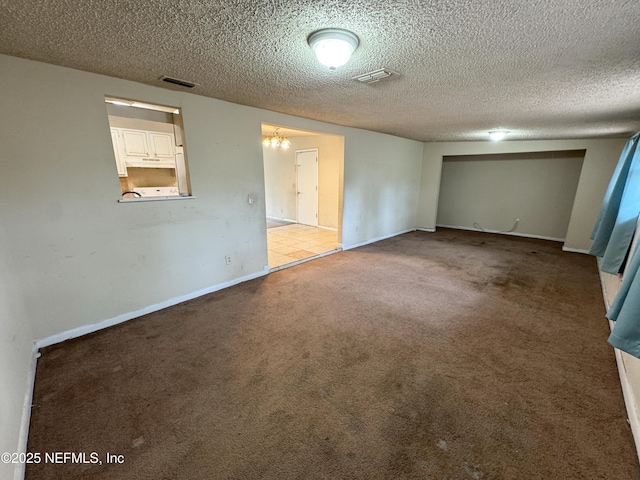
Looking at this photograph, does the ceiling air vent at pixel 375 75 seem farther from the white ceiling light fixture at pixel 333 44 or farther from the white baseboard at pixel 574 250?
the white baseboard at pixel 574 250

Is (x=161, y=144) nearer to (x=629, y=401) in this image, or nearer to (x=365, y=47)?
(x=365, y=47)

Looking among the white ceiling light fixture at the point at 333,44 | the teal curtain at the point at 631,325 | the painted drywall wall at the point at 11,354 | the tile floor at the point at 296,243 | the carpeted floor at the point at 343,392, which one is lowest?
the carpeted floor at the point at 343,392

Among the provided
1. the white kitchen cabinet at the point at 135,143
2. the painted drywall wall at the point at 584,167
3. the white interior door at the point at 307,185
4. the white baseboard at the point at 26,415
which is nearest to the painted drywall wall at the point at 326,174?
the white interior door at the point at 307,185

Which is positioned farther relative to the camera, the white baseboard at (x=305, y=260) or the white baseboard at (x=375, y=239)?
the white baseboard at (x=375, y=239)

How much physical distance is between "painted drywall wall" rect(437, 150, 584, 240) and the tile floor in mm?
3899

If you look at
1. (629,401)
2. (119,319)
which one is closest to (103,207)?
(119,319)

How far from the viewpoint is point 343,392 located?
1.85 metres

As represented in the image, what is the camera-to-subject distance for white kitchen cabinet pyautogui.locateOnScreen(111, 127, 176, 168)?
14.5ft

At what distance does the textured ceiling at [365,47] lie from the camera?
1319 mm

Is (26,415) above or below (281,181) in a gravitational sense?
below

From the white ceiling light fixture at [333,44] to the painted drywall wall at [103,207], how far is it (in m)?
1.87

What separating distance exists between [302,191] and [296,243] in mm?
2204

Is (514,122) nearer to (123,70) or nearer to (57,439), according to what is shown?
(123,70)

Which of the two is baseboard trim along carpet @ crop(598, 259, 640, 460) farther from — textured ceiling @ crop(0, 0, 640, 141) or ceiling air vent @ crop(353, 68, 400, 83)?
ceiling air vent @ crop(353, 68, 400, 83)
